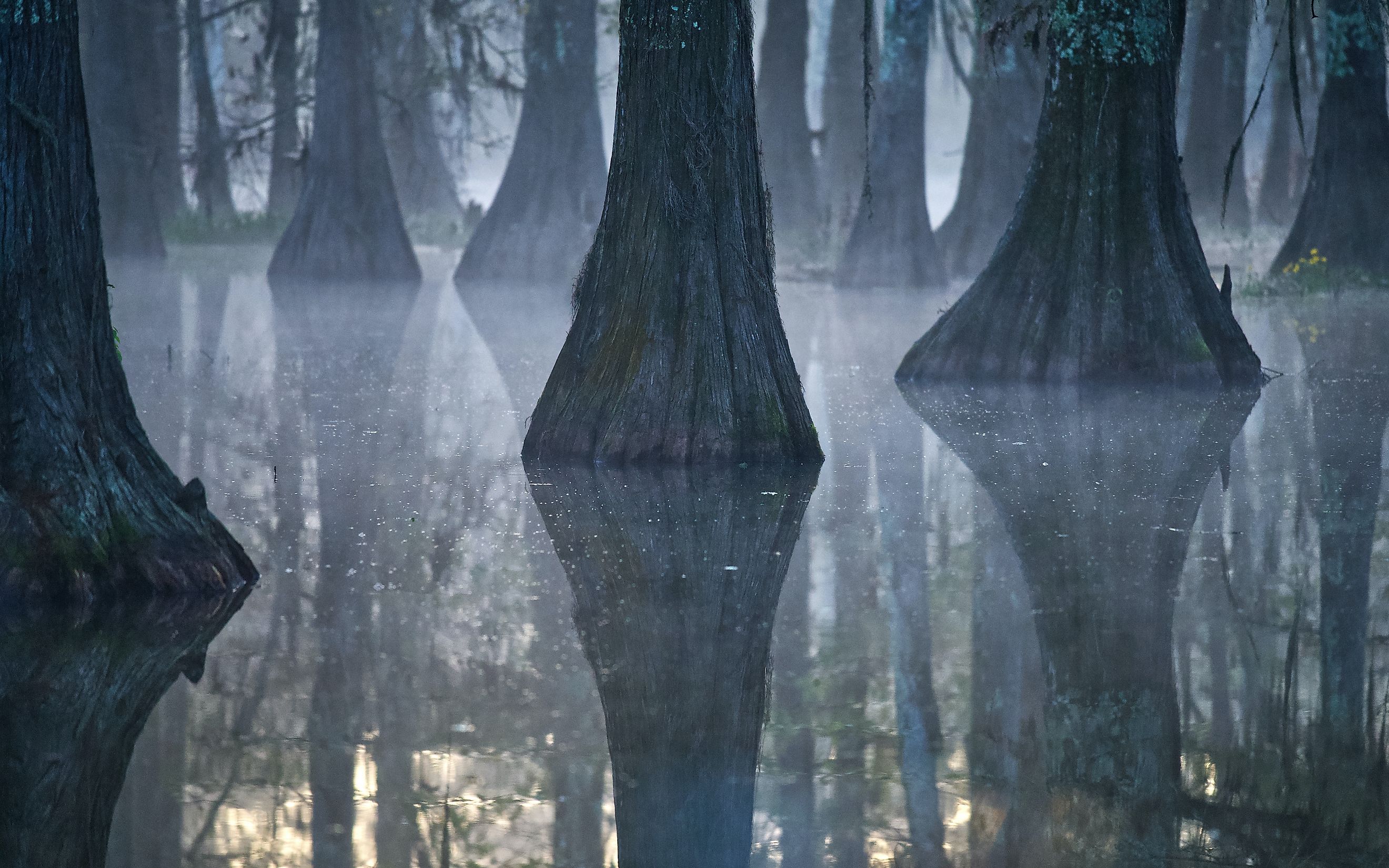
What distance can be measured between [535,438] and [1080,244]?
15.9 ft

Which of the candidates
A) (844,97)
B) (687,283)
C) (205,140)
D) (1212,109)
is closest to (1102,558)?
(687,283)

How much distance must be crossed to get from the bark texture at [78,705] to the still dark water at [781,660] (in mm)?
30

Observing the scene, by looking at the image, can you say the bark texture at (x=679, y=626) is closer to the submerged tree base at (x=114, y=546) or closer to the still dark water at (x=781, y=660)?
the still dark water at (x=781, y=660)

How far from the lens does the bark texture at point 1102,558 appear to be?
12.8 feet

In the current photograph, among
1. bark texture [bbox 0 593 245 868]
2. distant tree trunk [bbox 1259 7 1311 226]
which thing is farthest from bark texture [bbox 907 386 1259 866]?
distant tree trunk [bbox 1259 7 1311 226]

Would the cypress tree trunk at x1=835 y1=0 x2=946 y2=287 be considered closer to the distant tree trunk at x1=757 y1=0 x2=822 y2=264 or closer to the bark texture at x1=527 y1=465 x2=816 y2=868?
the distant tree trunk at x1=757 y1=0 x2=822 y2=264

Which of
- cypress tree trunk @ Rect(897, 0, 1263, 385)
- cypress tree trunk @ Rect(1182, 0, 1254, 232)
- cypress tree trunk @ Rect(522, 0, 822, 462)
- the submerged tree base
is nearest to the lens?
the submerged tree base

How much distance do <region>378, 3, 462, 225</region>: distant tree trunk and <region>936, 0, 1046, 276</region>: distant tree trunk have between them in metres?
13.6

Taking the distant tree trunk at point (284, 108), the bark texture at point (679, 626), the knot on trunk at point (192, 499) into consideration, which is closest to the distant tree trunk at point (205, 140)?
the distant tree trunk at point (284, 108)

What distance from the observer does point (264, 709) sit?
4586 mm

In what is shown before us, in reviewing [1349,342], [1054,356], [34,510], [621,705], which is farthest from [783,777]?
[1349,342]

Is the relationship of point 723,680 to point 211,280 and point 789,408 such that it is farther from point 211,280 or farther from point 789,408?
point 211,280

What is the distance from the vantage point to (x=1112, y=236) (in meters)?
11.6

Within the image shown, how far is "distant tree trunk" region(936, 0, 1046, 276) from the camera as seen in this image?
23.8 meters
